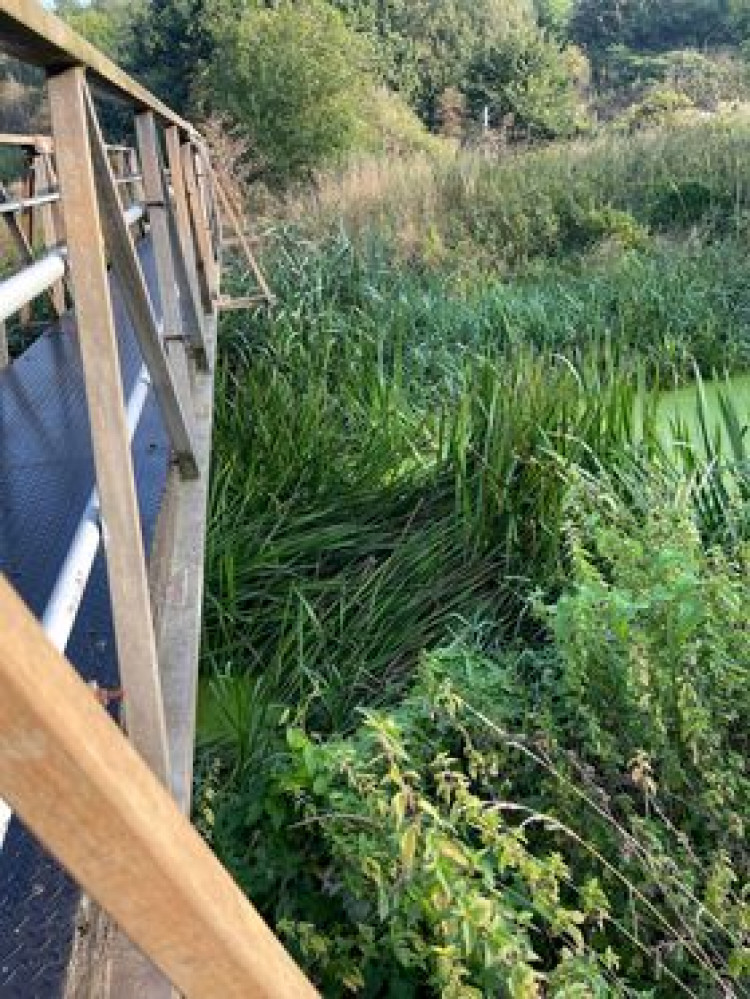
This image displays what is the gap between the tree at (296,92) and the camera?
14.3 meters

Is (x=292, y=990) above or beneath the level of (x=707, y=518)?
above

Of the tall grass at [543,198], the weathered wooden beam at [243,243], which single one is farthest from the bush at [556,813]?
the tall grass at [543,198]

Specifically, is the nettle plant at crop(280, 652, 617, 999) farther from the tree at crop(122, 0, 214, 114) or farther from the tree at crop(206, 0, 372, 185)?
the tree at crop(122, 0, 214, 114)

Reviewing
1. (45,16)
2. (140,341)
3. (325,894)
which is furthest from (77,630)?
(45,16)

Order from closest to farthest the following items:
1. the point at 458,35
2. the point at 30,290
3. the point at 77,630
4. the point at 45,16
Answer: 1. the point at 45,16
2. the point at 30,290
3. the point at 77,630
4. the point at 458,35

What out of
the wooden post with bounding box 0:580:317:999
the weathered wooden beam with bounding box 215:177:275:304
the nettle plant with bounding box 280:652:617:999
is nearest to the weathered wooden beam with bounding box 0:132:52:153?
the weathered wooden beam with bounding box 215:177:275:304

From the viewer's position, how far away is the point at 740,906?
59.9 inches

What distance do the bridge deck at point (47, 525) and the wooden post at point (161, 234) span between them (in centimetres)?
19

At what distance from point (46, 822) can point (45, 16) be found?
721mm

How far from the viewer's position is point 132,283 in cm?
135

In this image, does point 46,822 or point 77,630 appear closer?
point 46,822

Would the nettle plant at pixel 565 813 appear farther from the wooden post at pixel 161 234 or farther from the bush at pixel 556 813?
the wooden post at pixel 161 234

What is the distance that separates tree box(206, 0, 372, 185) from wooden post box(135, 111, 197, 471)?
1220cm

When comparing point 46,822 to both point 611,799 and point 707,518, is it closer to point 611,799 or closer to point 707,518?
point 611,799
